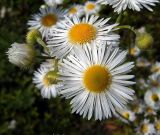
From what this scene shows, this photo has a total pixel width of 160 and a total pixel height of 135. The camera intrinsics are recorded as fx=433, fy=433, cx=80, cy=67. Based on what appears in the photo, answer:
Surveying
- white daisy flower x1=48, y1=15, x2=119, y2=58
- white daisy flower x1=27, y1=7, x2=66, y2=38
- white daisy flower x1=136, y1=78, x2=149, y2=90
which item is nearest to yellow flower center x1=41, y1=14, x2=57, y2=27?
white daisy flower x1=27, y1=7, x2=66, y2=38

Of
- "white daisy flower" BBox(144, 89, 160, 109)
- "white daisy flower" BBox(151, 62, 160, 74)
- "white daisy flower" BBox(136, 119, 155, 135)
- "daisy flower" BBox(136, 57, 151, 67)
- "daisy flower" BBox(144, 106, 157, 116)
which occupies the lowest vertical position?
"white daisy flower" BBox(136, 119, 155, 135)

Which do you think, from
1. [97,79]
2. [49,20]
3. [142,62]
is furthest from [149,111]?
[97,79]

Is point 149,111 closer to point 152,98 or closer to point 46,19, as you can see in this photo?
point 152,98

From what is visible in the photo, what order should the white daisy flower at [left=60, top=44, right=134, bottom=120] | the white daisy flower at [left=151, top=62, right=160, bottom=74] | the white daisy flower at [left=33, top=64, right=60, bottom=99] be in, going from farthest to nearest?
the white daisy flower at [left=151, top=62, right=160, bottom=74] → the white daisy flower at [left=33, top=64, right=60, bottom=99] → the white daisy flower at [left=60, top=44, right=134, bottom=120]

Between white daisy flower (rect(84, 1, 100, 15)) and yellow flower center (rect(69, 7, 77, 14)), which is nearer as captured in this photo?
yellow flower center (rect(69, 7, 77, 14))

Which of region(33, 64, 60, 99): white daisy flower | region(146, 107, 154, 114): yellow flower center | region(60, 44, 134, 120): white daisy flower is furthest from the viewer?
region(146, 107, 154, 114): yellow flower center

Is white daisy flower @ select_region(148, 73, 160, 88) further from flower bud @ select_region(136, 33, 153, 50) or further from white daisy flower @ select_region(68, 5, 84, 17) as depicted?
flower bud @ select_region(136, 33, 153, 50)

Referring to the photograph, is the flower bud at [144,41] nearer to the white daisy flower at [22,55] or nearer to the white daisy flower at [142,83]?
the white daisy flower at [22,55]
